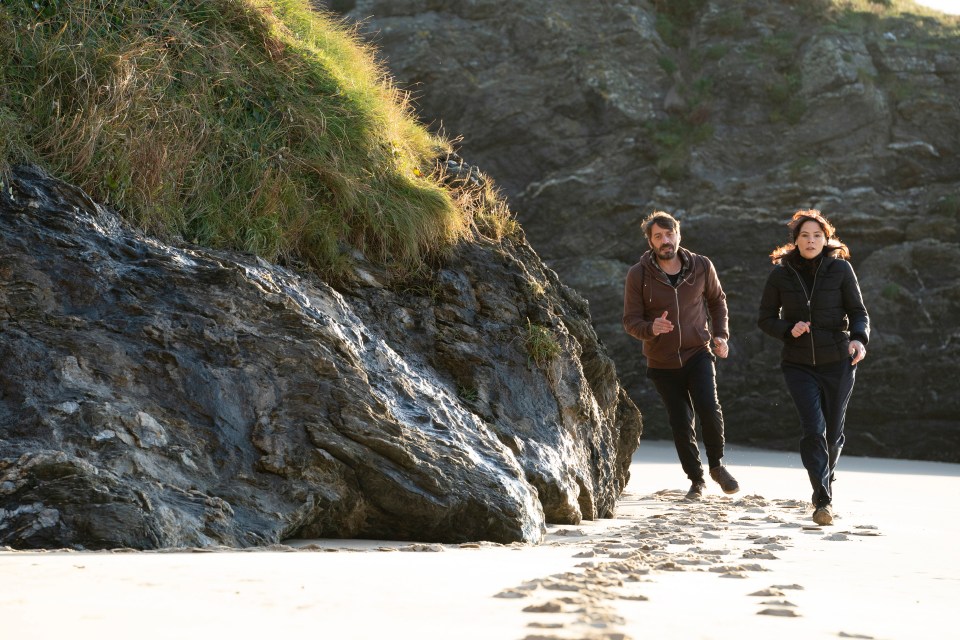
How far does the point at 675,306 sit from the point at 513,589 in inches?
198

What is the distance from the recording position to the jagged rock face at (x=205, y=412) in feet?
14.2

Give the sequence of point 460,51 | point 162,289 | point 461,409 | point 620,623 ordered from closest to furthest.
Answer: point 620,623 → point 162,289 → point 461,409 → point 460,51

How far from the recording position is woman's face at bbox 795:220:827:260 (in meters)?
7.10

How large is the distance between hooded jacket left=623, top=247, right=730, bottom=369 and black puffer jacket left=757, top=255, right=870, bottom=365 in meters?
0.89

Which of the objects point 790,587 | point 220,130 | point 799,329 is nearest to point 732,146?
point 799,329

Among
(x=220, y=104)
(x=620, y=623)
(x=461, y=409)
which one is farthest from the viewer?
(x=220, y=104)

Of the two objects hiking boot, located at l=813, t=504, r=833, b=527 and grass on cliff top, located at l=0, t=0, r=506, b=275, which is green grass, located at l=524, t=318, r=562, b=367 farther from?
hiking boot, located at l=813, t=504, r=833, b=527

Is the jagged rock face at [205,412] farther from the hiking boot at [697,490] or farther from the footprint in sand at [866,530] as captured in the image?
the hiking boot at [697,490]

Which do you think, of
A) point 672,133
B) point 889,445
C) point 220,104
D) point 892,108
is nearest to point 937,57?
point 892,108

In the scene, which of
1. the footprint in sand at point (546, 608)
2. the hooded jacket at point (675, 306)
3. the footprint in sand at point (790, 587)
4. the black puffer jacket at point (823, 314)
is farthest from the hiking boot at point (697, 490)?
the footprint in sand at point (546, 608)

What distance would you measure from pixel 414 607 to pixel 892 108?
17.5 m

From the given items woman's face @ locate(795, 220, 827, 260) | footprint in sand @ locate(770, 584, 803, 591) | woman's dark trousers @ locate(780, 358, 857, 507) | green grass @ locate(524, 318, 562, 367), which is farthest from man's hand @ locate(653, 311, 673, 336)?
footprint in sand @ locate(770, 584, 803, 591)

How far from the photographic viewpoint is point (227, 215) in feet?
20.2

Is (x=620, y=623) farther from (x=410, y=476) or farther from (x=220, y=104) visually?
(x=220, y=104)
